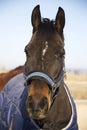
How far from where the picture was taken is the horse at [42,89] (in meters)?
4.38

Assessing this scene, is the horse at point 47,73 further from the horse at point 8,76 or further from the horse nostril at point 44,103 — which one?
the horse at point 8,76

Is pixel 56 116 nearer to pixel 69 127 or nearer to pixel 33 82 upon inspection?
pixel 69 127

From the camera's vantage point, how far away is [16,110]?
5.16 m

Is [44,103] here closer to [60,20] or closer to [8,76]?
[60,20]

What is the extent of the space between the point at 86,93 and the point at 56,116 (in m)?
16.9

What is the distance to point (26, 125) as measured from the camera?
5.03 meters

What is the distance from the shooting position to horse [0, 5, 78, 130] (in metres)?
4.38

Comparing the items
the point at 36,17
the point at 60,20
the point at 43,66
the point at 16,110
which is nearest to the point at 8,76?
the point at 16,110

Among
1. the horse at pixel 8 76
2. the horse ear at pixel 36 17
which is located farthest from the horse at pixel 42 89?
the horse at pixel 8 76

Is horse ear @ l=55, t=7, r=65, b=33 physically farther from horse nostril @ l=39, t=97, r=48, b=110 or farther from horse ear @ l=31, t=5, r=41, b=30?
horse nostril @ l=39, t=97, r=48, b=110

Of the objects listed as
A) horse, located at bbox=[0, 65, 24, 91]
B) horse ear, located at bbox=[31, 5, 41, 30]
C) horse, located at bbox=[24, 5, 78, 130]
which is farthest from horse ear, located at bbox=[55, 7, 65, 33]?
horse, located at bbox=[0, 65, 24, 91]

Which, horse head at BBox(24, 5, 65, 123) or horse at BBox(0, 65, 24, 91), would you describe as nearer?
horse head at BBox(24, 5, 65, 123)

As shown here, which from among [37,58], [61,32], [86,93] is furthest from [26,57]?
[86,93]

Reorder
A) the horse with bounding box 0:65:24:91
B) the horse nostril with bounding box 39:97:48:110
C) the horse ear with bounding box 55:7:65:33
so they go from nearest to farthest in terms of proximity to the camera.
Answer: the horse nostril with bounding box 39:97:48:110
the horse ear with bounding box 55:7:65:33
the horse with bounding box 0:65:24:91
